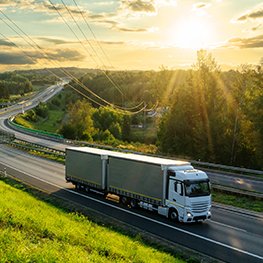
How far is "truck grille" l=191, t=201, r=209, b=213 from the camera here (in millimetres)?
16109

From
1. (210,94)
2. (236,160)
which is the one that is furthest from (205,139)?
(210,94)

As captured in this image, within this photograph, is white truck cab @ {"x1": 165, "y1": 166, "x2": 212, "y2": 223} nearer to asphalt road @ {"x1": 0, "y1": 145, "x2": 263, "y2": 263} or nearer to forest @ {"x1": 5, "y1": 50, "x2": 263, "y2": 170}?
asphalt road @ {"x1": 0, "y1": 145, "x2": 263, "y2": 263}

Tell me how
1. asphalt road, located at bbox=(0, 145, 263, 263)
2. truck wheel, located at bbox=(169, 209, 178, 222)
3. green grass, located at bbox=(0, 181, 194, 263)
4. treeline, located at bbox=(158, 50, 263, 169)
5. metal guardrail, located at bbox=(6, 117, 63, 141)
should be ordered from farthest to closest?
metal guardrail, located at bbox=(6, 117, 63, 141), treeline, located at bbox=(158, 50, 263, 169), truck wheel, located at bbox=(169, 209, 178, 222), asphalt road, located at bbox=(0, 145, 263, 263), green grass, located at bbox=(0, 181, 194, 263)

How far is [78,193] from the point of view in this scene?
23.9 m

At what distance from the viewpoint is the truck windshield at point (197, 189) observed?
53.2 feet

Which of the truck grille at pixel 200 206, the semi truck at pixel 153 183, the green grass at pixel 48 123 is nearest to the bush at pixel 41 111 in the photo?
the green grass at pixel 48 123

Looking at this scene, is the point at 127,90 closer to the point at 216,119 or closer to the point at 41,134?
A: the point at 41,134

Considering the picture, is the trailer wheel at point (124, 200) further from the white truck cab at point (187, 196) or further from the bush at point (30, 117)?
the bush at point (30, 117)

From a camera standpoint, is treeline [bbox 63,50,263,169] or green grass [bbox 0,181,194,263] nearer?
green grass [bbox 0,181,194,263]

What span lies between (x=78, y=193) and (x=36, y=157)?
78.4ft

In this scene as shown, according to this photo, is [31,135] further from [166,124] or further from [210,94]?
[210,94]

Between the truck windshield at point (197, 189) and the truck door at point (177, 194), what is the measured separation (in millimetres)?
393

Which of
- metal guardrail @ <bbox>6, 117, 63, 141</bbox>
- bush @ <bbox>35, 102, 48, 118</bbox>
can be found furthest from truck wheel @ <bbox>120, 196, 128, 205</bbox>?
bush @ <bbox>35, 102, 48, 118</bbox>

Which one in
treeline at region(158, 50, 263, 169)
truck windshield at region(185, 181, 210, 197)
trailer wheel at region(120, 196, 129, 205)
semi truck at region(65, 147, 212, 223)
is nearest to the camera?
truck windshield at region(185, 181, 210, 197)
